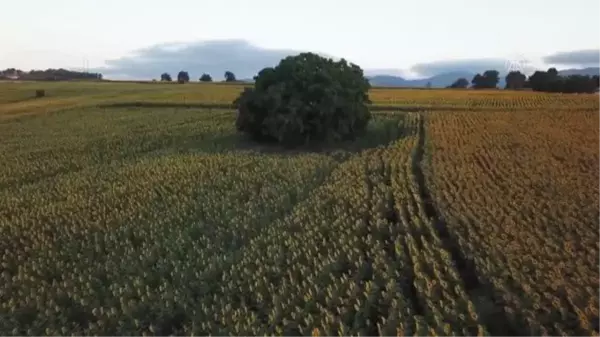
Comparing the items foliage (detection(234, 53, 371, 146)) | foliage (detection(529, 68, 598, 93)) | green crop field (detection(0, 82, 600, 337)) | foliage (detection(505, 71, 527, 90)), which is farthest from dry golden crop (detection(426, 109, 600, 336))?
foliage (detection(505, 71, 527, 90))

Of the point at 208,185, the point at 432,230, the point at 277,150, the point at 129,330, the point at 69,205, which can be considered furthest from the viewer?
the point at 277,150

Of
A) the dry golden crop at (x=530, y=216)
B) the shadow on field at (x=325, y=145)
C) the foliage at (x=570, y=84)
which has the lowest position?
the shadow on field at (x=325, y=145)

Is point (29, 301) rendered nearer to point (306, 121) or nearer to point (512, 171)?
point (512, 171)

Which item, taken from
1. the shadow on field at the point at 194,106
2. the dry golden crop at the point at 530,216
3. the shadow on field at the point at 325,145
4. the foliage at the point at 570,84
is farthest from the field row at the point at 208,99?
the dry golden crop at the point at 530,216

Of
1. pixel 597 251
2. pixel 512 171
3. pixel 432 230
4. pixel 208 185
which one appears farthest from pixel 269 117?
pixel 597 251

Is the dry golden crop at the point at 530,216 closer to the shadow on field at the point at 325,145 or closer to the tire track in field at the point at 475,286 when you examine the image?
the tire track in field at the point at 475,286

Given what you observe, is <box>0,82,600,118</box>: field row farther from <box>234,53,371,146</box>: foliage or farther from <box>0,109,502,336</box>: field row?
<box>0,109,502,336</box>: field row

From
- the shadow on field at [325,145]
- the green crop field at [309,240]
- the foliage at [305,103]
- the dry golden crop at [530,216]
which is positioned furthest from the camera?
the foliage at [305,103]
